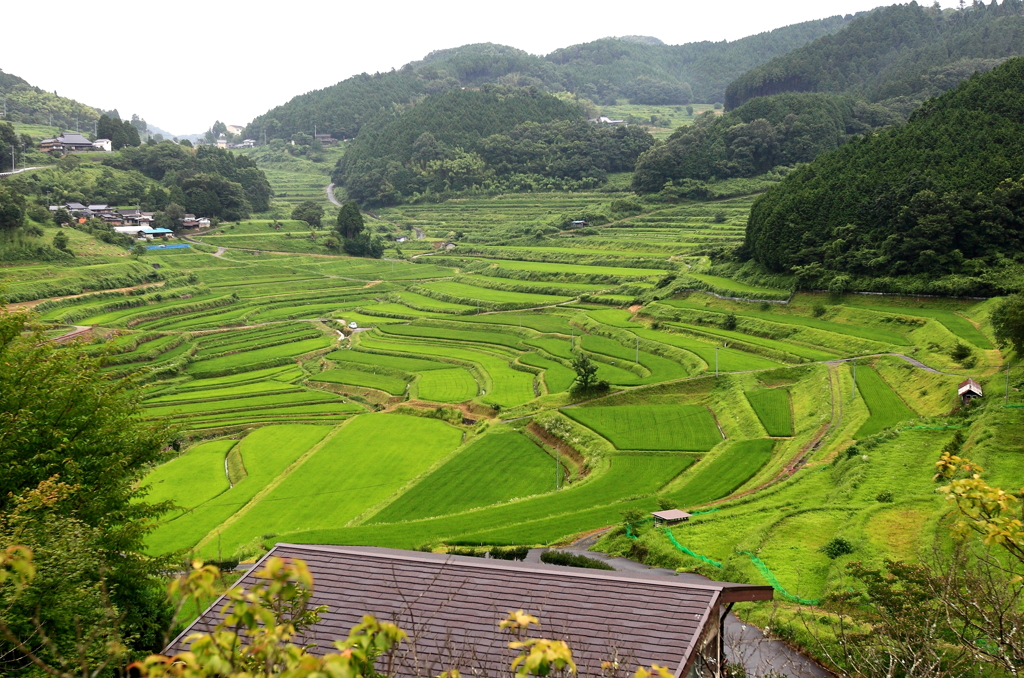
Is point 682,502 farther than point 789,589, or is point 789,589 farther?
point 682,502

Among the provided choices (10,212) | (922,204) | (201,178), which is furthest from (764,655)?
(201,178)

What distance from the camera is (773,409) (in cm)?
3425

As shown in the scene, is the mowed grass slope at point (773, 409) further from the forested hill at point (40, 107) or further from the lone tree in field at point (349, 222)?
the forested hill at point (40, 107)

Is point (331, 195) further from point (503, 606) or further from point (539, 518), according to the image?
point (503, 606)

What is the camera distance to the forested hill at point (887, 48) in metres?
115

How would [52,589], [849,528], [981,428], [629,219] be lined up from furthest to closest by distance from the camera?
1. [629,219]
2. [981,428]
3. [849,528]
4. [52,589]

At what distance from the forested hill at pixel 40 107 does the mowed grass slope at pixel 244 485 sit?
126025 millimetres

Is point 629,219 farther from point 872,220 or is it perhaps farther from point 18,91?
point 18,91

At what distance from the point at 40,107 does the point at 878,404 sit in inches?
6096

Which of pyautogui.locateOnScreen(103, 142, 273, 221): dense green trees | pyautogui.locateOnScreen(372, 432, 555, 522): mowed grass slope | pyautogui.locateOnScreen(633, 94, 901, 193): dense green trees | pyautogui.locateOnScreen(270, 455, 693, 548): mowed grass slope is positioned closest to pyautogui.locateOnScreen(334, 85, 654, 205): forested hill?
pyautogui.locateOnScreen(633, 94, 901, 193): dense green trees

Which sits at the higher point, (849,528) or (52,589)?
(52,589)

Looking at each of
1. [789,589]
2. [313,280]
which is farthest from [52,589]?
[313,280]

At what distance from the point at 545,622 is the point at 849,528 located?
1226 cm

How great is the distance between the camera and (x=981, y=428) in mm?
24047
